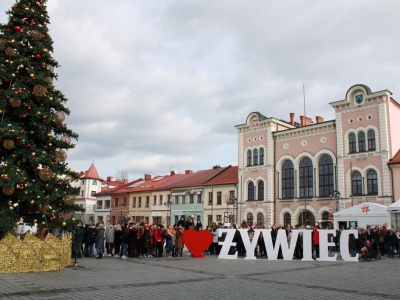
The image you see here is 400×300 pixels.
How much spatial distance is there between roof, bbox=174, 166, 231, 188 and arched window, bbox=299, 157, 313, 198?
45.1 ft

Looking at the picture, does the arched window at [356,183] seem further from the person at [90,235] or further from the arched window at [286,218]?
the person at [90,235]

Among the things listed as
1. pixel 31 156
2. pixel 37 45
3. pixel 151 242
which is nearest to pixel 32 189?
pixel 31 156

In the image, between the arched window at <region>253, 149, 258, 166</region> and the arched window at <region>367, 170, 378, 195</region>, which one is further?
the arched window at <region>253, 149, 258, 166</region>

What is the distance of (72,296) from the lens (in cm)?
839

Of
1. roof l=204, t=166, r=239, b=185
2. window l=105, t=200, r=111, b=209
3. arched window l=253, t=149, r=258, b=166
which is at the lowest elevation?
window l=105, t=200, r=111, b=209

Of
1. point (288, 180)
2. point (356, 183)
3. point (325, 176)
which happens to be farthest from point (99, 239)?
point (288, 180)

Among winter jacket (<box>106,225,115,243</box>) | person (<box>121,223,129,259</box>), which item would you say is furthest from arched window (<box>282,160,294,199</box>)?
person (<box>121,223,129,259</box>)

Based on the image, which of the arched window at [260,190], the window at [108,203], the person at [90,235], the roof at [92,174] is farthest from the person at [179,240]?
the roof at [92,174]

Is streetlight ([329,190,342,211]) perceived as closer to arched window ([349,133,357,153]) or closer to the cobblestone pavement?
arched window ([349,133,357,153])

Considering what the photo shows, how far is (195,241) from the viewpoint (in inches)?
785

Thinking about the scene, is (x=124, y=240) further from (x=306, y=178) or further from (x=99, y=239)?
(x=306, y=178)

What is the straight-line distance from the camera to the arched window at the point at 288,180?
4372 centimetres

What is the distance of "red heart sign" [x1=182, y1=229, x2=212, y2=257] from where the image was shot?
65.4 feet

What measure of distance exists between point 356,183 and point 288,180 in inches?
319
